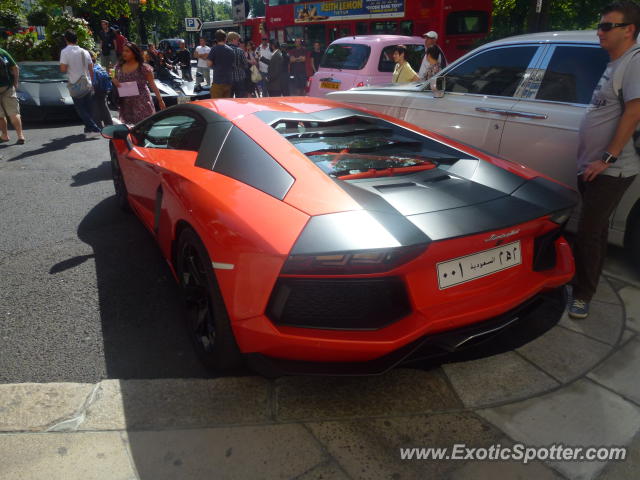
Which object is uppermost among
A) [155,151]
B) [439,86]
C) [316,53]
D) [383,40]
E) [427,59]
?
[316,53]

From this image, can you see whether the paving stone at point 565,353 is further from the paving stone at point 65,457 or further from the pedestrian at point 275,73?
the pedestrian at point 275,73

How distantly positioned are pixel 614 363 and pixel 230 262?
2137 mm

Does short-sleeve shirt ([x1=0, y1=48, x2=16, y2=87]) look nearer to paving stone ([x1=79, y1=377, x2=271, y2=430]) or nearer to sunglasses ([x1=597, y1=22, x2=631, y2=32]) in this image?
paving stone ([x1=79, y1=377, x2=271, y2=430])

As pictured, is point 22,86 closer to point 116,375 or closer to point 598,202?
point 116,375

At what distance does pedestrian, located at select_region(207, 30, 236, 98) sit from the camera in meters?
8.46

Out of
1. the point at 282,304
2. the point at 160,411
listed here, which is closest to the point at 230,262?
the point at 282,304

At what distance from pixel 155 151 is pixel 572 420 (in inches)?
118

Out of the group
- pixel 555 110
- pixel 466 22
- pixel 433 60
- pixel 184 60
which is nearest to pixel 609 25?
pixel 555 110

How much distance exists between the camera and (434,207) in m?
2.14

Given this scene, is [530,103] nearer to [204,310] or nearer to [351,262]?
[351,262]

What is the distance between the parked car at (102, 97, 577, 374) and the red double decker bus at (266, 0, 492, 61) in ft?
38.7

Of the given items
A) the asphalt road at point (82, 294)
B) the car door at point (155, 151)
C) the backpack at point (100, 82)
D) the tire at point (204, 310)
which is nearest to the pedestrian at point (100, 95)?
the backpack at point (100, 82)

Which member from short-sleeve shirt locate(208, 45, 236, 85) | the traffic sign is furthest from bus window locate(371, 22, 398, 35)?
the traffic sign

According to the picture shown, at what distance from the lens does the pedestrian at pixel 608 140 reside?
2.65 m
